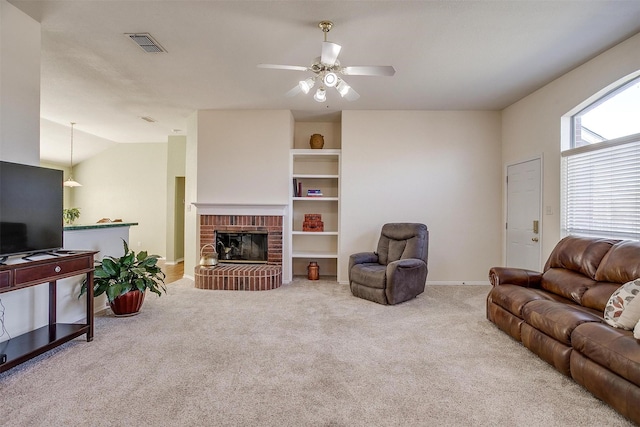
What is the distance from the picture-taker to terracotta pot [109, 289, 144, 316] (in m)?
3.53

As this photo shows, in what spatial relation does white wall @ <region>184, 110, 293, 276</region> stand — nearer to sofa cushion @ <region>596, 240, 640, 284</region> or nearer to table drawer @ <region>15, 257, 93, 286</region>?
table drawer @ <region>15, 257, 93, 286</region>

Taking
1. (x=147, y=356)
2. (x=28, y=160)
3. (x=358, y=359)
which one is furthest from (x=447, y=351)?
(x=28, y=160)

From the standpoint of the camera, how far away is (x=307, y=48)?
3262 mm

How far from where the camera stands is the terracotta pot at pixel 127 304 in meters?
3.53

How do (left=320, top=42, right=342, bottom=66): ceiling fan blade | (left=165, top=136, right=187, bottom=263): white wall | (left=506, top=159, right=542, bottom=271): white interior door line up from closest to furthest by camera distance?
(left=320, top=42, right=342, bottom=66): ceiling fan blade < (left=506, top=159, right=542, bottom=271): white interior door < (left=165, top=136, right=187, bottom=263): white wall

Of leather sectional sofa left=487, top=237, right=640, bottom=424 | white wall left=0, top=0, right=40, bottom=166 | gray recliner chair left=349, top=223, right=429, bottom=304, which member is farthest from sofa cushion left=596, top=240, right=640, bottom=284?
white wall left=0, top=0, right=40, bottom=166

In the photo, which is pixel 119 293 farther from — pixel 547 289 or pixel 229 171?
pixel 547 289

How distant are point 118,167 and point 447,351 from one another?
28.0 feet

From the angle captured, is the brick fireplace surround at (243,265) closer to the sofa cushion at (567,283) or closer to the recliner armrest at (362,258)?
the recliner armrest at (362,258)

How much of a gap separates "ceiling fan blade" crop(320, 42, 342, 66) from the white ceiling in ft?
1.17

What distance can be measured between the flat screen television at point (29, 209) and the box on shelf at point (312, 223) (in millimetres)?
3422

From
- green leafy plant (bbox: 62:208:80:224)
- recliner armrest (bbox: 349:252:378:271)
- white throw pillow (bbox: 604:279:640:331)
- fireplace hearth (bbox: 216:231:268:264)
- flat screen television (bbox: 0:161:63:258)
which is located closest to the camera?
white throw pillow (bbox: 604:279:640:331)

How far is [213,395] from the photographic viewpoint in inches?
81.0

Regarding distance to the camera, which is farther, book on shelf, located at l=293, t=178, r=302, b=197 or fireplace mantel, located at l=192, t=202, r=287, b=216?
book on shelf, located at l=293, t=178, r=302, b=197
